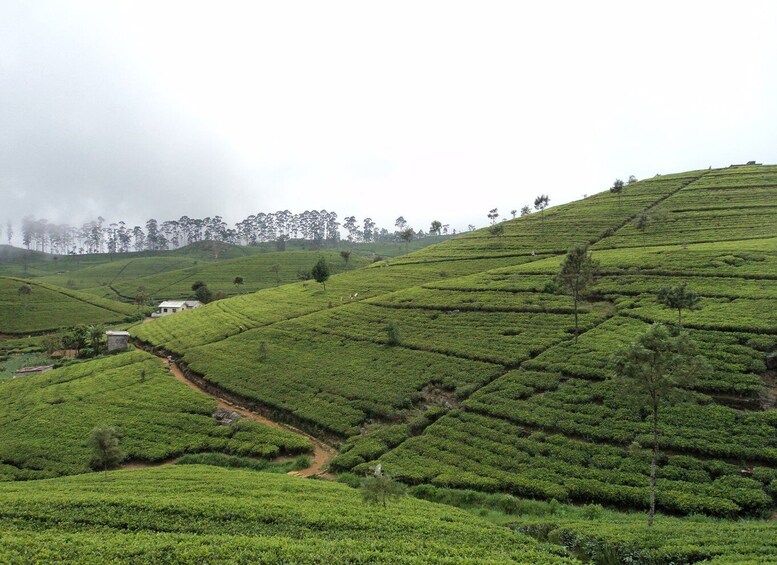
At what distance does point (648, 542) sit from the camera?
16953 millimetres

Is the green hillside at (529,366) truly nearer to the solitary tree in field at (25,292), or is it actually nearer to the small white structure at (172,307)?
the small white structure at (172,307)

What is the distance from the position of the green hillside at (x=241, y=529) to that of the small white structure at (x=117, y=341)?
61155 millimetres

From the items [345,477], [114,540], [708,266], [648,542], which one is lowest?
[345,477]

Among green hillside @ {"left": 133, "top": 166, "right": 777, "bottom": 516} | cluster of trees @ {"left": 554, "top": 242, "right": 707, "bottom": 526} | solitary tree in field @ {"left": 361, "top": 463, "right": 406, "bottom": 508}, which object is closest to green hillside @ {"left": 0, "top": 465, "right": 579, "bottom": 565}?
solitary tree in field @ {"left": 361, "top": 463, "right": 406, "bottom": 508}

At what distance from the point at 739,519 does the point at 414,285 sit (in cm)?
6247

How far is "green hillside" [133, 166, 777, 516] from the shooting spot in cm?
2528

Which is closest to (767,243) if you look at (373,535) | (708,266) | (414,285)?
(708,266)

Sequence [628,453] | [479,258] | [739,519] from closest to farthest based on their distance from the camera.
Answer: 1. [739,519]
2. [628,453]
3. [479,258]

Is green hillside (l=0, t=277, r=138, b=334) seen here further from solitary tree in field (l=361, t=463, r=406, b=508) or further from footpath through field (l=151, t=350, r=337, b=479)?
solitary tree in field (l=361, t=463, r=406, b=508)

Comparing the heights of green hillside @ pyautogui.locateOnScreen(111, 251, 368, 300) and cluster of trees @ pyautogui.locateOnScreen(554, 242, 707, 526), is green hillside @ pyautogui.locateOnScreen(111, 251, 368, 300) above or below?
above

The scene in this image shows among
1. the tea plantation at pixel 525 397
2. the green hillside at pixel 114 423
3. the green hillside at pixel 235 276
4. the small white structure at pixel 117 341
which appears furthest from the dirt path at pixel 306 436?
the green hillside at pixel 235 276

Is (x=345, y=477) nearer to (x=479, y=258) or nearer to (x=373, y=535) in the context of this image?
(x=373, y=535)

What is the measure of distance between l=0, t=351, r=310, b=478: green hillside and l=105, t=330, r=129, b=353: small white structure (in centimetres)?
1832

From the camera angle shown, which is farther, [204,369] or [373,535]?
[204,369]
